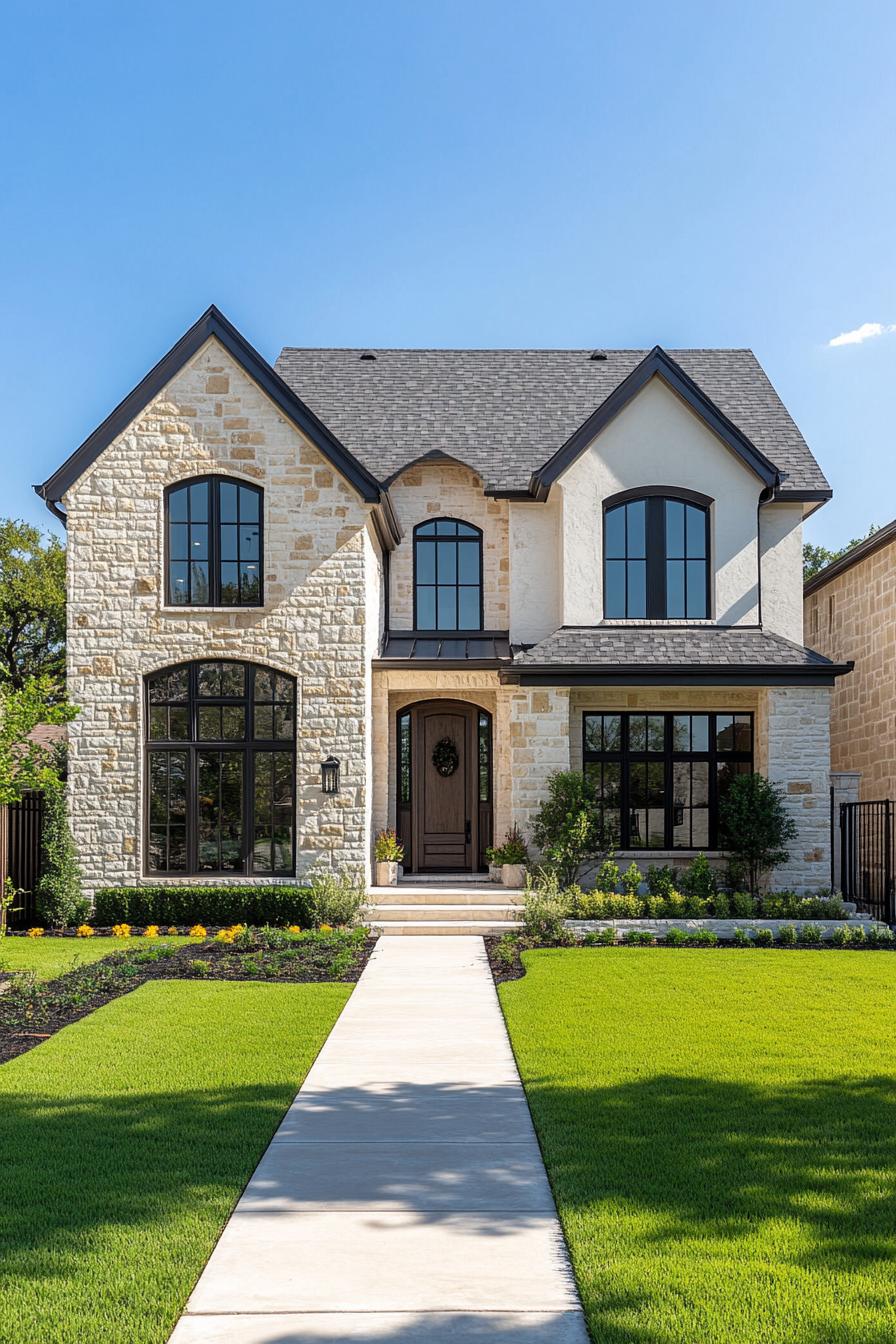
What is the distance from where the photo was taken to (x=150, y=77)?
43.3 ft

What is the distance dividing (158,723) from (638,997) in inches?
382

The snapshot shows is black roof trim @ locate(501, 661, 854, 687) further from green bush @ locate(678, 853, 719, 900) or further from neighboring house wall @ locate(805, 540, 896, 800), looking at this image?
green bush @ locate(678, 853, 719, 900)

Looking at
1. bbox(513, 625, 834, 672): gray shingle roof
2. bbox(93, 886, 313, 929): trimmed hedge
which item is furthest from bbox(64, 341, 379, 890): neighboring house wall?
bbox(513, 625, 834, 672): gray shingle roof

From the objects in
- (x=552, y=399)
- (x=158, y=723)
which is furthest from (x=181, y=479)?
(x=552, y=399)

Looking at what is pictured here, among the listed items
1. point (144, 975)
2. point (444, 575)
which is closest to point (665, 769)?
point (444, 575)

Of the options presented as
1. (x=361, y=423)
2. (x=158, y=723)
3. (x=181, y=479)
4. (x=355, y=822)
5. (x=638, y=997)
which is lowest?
(x=638, y=997)

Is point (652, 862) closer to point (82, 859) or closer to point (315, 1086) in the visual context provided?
point (82, 859)

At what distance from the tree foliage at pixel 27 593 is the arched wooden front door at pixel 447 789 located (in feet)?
73.9

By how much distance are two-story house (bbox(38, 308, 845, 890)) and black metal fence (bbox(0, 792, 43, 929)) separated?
32.0 inches

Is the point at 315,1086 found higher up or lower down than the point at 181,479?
lower down

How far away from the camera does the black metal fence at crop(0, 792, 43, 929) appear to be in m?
17.3

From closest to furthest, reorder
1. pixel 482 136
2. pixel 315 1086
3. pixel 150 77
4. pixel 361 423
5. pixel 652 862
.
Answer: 1. pixel 315 1086
2. pixel 150 77
3. pixel 482 136
4. pixel 652 862
5. pixel 361 423

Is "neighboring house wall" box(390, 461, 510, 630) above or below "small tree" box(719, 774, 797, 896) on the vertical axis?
above

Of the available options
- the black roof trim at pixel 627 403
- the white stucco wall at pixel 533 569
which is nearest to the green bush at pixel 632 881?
the white stucco wall at pixel 533 569
